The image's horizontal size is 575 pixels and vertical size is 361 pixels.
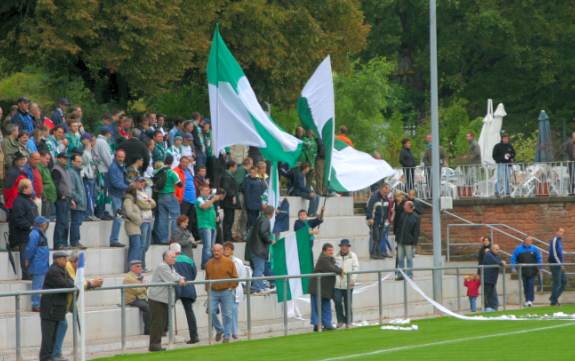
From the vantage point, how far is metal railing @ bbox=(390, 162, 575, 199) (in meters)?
44.9

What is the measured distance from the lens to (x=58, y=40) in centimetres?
3634

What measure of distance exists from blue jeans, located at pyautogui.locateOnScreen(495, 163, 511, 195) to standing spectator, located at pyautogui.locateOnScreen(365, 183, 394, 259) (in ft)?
20.5

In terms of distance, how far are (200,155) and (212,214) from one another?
274cm

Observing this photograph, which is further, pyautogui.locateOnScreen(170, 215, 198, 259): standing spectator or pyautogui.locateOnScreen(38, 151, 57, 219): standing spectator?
→ pyautogui.locateOnScreen(170, 215, 198, 259): standing spectator

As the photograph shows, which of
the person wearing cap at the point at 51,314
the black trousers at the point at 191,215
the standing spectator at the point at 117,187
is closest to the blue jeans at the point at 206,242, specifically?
the black trousers at the point at 191,215

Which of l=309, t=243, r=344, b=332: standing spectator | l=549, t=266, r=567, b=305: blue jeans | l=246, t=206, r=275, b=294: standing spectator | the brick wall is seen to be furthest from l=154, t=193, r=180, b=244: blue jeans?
the brick wall

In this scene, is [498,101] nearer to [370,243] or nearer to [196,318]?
[370,243]

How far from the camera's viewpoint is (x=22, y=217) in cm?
2705

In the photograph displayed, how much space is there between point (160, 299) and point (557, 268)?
16.0 meters

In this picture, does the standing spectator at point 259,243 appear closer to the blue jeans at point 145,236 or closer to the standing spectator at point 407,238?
the blue jeans at point 145,236

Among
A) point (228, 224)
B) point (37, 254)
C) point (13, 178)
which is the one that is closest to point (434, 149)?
point (228, 224)

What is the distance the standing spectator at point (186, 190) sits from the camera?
3216 cm

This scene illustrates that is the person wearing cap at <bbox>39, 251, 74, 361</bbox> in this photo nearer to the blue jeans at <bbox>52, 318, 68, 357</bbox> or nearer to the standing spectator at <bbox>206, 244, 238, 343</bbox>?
the blue jeans at <bbox>52, 318, 68, 357</bbox>

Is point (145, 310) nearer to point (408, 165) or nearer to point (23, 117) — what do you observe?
point (23, 117)
